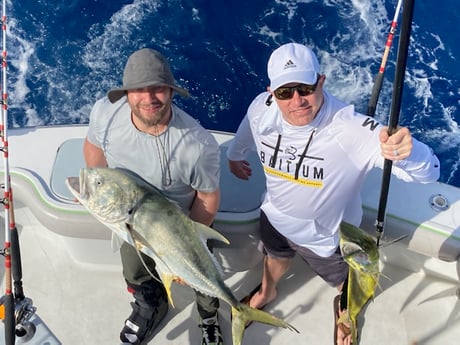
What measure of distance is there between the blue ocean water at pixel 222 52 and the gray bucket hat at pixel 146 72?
2788 millimetres

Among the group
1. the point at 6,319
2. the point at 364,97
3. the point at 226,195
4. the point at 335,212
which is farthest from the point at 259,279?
the point at 364,97

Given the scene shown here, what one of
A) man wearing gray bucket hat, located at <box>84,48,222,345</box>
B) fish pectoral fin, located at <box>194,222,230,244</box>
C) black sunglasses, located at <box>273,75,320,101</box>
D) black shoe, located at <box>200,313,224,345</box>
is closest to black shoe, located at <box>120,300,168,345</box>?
black shoe, located at <box>200,313,224,345</box>

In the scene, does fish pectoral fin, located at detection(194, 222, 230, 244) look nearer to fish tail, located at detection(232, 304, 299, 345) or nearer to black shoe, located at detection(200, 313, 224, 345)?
fish tail, located at detection(232, 304, 299, 345)

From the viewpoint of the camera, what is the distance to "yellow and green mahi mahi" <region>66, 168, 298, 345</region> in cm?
195

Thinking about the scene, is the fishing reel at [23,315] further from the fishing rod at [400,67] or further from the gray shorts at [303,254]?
the fishing rod at [400,67]

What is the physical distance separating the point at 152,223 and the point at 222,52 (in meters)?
3.52

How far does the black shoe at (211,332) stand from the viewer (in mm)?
2775

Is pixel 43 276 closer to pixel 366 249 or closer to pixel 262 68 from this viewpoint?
pixel 366 249

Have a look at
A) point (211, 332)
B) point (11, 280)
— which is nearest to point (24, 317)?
point (11, 280)

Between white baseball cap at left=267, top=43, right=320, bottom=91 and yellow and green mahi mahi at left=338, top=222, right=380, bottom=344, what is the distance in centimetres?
57

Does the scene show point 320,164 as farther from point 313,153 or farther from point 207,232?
point 207,232

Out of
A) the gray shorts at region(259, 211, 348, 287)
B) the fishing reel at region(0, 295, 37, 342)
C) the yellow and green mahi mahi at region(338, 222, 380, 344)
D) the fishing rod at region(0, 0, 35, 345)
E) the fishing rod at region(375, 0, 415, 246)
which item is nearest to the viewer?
the fishing rod at region(375, 0, 415, 246)

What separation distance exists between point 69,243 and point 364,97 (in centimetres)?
320

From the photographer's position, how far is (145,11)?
17.8 ft
